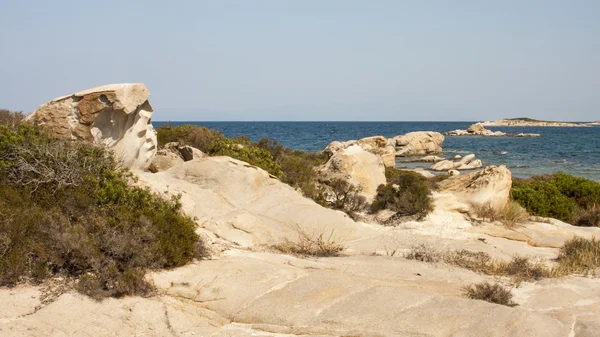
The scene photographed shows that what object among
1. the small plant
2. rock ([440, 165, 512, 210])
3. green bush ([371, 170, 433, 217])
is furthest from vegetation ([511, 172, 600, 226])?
green bush ([371, 170, 433, 217])

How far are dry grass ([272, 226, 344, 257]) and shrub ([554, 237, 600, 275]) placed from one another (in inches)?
167

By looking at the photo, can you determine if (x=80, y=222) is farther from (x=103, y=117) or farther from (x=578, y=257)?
(x=578, y=257)

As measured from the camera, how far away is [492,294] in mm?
7574

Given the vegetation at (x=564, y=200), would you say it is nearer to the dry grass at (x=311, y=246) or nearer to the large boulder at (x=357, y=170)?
the large boulder at (x=357, y=170)

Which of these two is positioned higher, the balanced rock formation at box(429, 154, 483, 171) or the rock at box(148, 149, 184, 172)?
the rock at box(148, 149, 184, 172)

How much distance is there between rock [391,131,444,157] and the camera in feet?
190

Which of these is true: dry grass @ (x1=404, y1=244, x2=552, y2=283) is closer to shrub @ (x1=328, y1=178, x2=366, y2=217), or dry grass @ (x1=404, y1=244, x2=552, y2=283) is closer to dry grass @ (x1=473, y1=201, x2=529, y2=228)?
dry grass @ (x1=473, y1=201, x2=529, y2=228)

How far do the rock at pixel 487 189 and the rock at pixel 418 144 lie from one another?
40.0m

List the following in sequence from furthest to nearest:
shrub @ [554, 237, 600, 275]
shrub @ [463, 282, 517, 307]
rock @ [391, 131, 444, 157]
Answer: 1. rock @ [391, 131, 444, 157]
2. shrub @ [554, 237, 600, 275]
3. shrub @ [463, 282, 517, 307]

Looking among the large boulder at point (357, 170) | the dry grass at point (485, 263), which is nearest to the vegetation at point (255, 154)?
the large boulder at point (357, 170)

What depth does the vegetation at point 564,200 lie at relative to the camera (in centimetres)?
1712

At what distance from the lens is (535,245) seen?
1324cm

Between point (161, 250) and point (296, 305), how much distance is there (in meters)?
2.42

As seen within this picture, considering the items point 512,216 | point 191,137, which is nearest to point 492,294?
point 512,216
